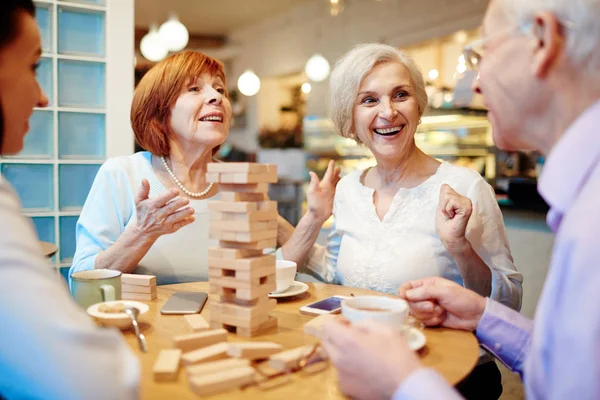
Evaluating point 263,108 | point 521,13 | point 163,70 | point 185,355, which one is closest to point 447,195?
point 521,13

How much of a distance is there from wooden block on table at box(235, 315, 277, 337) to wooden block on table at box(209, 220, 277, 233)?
0.25 m

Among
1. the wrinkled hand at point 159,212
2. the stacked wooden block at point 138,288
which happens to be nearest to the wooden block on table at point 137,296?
the stacked wooden block at point 138,288

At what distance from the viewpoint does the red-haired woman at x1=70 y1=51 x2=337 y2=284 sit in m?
2.18

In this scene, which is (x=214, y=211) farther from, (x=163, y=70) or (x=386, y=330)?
(x=163, y=70)

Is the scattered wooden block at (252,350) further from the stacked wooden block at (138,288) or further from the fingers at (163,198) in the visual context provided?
the fingers at (163,198)

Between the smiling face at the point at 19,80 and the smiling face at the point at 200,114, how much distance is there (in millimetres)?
1195

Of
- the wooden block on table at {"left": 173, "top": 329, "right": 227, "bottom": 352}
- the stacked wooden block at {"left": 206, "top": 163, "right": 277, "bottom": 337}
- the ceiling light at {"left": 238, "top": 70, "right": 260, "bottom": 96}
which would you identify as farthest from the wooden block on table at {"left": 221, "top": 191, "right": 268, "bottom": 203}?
the ceiling light at {"left": 238, "top": 70, "right": 260, "bottom": 96}

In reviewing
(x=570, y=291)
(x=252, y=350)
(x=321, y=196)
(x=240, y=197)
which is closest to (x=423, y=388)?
(x=570, y=291)

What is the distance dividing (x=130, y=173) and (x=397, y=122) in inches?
46.6

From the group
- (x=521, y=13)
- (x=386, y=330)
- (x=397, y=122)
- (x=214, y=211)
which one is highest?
(x=521, y=13)

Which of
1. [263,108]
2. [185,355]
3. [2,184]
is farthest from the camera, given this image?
[263,108]

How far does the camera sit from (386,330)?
96 cm

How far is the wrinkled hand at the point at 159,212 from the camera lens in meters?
1.75

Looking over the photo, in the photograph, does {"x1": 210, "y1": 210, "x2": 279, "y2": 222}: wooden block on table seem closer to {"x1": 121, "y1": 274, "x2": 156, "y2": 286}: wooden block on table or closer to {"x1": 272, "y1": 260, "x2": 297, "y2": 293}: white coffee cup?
{"x1": 272, "y1": 260, "x2": 297, "y2": 293}: white coffee cup
